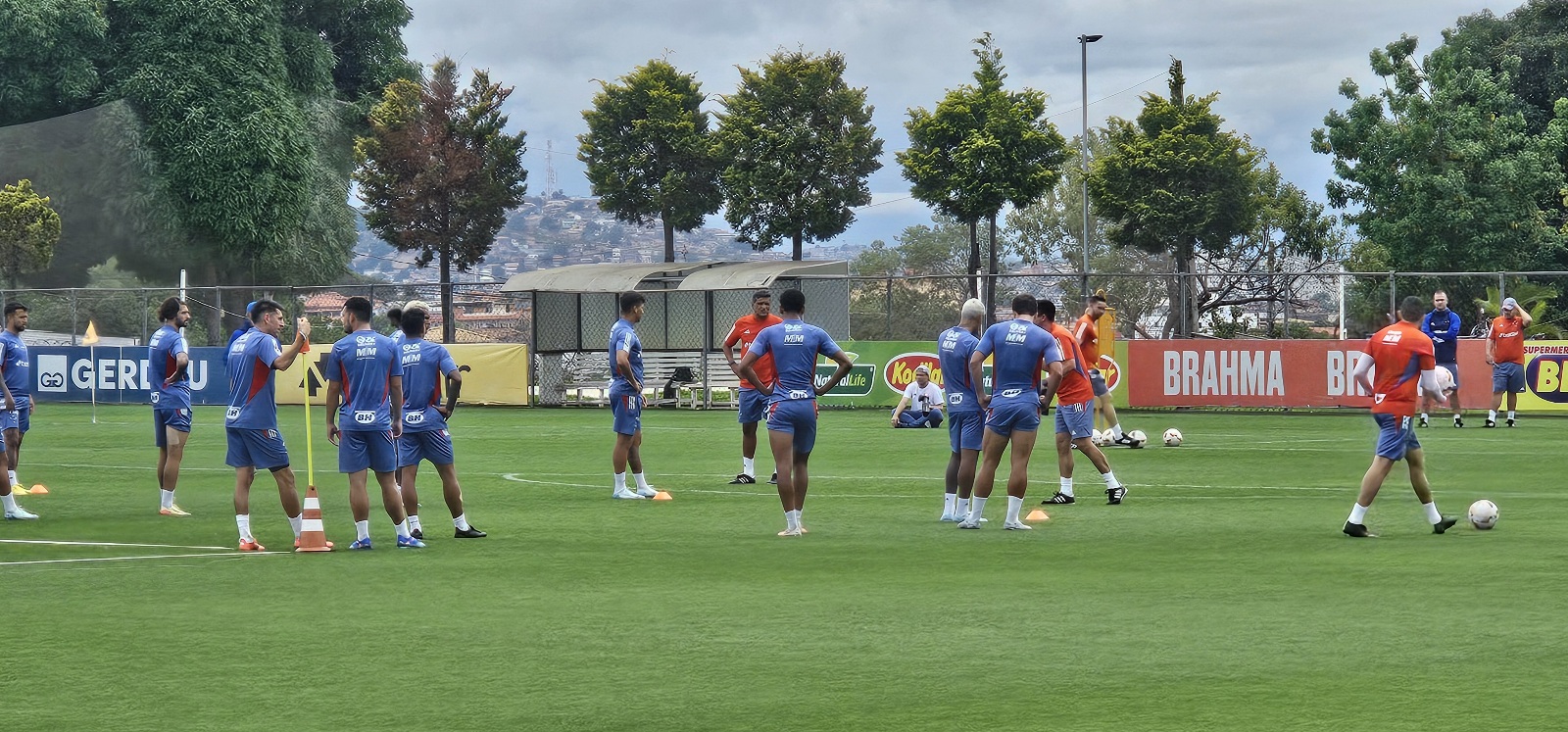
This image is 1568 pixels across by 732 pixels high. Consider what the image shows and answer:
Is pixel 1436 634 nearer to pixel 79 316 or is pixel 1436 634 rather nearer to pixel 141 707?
pixel 141 707

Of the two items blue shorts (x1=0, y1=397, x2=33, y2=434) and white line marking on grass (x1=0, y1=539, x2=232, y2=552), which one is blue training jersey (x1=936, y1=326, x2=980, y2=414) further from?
blue shorts (x1=0, y1=397, x2=33, y2=434)

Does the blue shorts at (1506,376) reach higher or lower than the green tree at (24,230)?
lower

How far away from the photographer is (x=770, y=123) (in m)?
53.4

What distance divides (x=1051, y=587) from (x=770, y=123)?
43294mm

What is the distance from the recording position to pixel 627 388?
17594mm

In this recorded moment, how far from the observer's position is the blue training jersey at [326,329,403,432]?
13367mm

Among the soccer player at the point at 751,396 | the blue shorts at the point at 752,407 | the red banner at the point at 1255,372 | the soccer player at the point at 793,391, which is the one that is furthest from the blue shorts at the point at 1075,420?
the red banner at the point at 1255,372

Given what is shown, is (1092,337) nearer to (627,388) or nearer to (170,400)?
(627,388)

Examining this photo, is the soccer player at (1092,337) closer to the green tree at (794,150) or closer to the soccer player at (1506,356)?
the soccer player at (1506,356)

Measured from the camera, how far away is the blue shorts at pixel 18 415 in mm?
17172

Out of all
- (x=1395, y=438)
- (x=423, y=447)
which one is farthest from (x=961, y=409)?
(x=423, y=447)

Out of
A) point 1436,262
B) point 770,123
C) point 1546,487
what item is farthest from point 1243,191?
point 1546,487

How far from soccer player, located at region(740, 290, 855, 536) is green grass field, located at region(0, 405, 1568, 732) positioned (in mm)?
550

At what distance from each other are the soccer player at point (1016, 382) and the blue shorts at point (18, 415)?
10.0m
